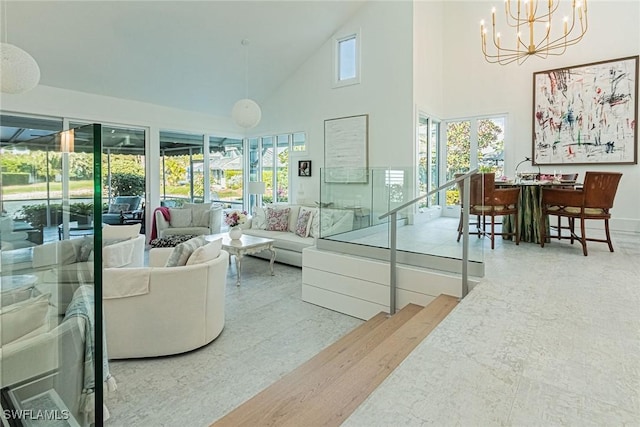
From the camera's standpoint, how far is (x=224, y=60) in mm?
6367

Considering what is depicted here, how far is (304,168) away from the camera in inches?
296

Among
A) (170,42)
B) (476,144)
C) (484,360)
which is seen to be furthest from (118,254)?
(476,144)

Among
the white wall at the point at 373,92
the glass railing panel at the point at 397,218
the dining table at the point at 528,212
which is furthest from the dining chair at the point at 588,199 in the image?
the white wall at the point at 373,92

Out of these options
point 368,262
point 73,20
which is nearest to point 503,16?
point 368,262

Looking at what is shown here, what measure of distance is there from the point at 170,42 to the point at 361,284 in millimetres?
4881

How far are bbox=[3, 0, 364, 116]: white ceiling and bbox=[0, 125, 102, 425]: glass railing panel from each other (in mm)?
3507

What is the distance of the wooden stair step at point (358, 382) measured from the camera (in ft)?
5.09

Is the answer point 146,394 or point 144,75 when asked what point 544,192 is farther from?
point 144,75

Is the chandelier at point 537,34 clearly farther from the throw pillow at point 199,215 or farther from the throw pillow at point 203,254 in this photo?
the throw pillow at point 199,215

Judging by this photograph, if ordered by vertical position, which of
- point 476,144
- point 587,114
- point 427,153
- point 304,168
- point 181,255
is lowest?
point 181,255

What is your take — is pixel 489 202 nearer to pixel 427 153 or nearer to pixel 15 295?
pixel 427 153

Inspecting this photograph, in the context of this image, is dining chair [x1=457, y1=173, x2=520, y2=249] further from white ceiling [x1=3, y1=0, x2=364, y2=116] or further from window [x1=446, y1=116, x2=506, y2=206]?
white ceiling [x1=3, y1=0, x2=364, y2=116]

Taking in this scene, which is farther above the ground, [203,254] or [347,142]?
[347,142]

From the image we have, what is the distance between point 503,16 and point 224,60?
5.09 m
